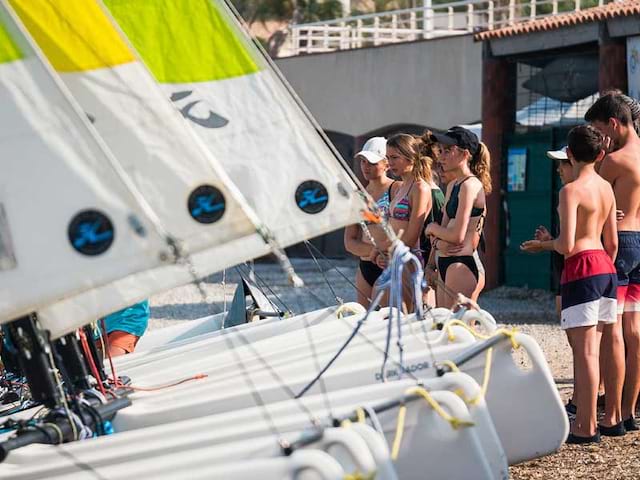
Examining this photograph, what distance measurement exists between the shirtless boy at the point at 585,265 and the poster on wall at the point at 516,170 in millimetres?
9991

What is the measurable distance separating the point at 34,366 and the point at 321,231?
1.40 m

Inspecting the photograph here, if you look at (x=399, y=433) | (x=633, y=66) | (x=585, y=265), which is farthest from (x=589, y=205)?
(x=633, y=66)

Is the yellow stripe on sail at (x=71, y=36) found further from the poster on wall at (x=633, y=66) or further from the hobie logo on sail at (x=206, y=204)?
the poster on wall at (x=633, y=66)

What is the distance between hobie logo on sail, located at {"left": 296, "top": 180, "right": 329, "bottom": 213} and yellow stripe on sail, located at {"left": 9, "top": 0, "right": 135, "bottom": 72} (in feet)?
3.17

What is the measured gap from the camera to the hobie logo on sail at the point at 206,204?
520 cm

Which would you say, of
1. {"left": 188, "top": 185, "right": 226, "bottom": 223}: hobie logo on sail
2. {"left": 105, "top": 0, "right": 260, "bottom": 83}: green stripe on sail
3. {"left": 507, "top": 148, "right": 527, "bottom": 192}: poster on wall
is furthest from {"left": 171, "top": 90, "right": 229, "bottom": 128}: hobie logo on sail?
{"left": 507, "top": 148, "right": 527, "bottom": 192}: poster on wall

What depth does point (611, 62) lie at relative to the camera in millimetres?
14133

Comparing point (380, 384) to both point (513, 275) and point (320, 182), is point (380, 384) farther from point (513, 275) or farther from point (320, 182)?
point (513, 275)

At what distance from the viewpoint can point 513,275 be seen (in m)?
17.1

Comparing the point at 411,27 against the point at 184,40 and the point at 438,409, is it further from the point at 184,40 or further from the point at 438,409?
the point at 438,409

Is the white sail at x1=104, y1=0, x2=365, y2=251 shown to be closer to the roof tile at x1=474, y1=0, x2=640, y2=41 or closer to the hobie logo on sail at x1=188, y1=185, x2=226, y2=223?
the hobie logo on sail at x1=188, y1=185, x2=226, y2=223

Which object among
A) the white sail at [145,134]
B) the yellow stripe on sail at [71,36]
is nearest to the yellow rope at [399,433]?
the white sail at [145,134]

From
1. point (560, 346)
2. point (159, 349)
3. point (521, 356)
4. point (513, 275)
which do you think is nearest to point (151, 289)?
point (159, 349)

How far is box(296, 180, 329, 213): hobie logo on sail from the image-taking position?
5652 millimetres
